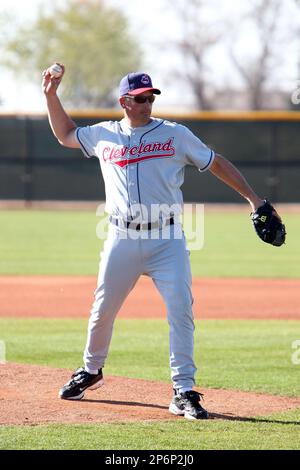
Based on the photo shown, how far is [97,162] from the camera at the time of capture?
2556 cm

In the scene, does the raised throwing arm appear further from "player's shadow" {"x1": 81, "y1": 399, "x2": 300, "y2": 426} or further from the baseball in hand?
"player's shadow" {"x1": 81, "y1": 399, "x2": 300, "y2": 426}

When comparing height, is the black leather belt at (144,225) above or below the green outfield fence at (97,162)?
below

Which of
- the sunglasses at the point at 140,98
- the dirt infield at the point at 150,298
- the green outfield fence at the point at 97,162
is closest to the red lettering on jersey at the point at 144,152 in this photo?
the sunglasses at the point at 140,98

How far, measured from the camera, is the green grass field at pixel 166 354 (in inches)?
188

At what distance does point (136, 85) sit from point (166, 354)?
8.62 ft

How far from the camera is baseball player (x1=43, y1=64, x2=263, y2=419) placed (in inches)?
214

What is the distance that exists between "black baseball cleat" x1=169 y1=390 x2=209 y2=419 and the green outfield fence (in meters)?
19.9

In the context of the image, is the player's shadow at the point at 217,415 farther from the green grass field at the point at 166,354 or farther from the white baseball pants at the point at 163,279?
the white baseball pants at the point at 163,279

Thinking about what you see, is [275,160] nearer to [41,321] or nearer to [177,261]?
[41,321]

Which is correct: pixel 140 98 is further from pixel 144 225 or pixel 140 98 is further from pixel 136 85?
pixel 144 225

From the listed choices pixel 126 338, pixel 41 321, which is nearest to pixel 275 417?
pixel 126 338

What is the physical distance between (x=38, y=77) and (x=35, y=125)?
20.8 metres

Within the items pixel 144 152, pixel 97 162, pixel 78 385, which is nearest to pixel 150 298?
pixel 78 385

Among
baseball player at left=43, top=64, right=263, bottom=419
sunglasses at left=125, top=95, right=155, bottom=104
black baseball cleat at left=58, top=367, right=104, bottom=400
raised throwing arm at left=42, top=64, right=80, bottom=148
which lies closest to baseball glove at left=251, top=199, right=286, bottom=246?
baseball player at left=43, top=64, right=263, bottom=419
